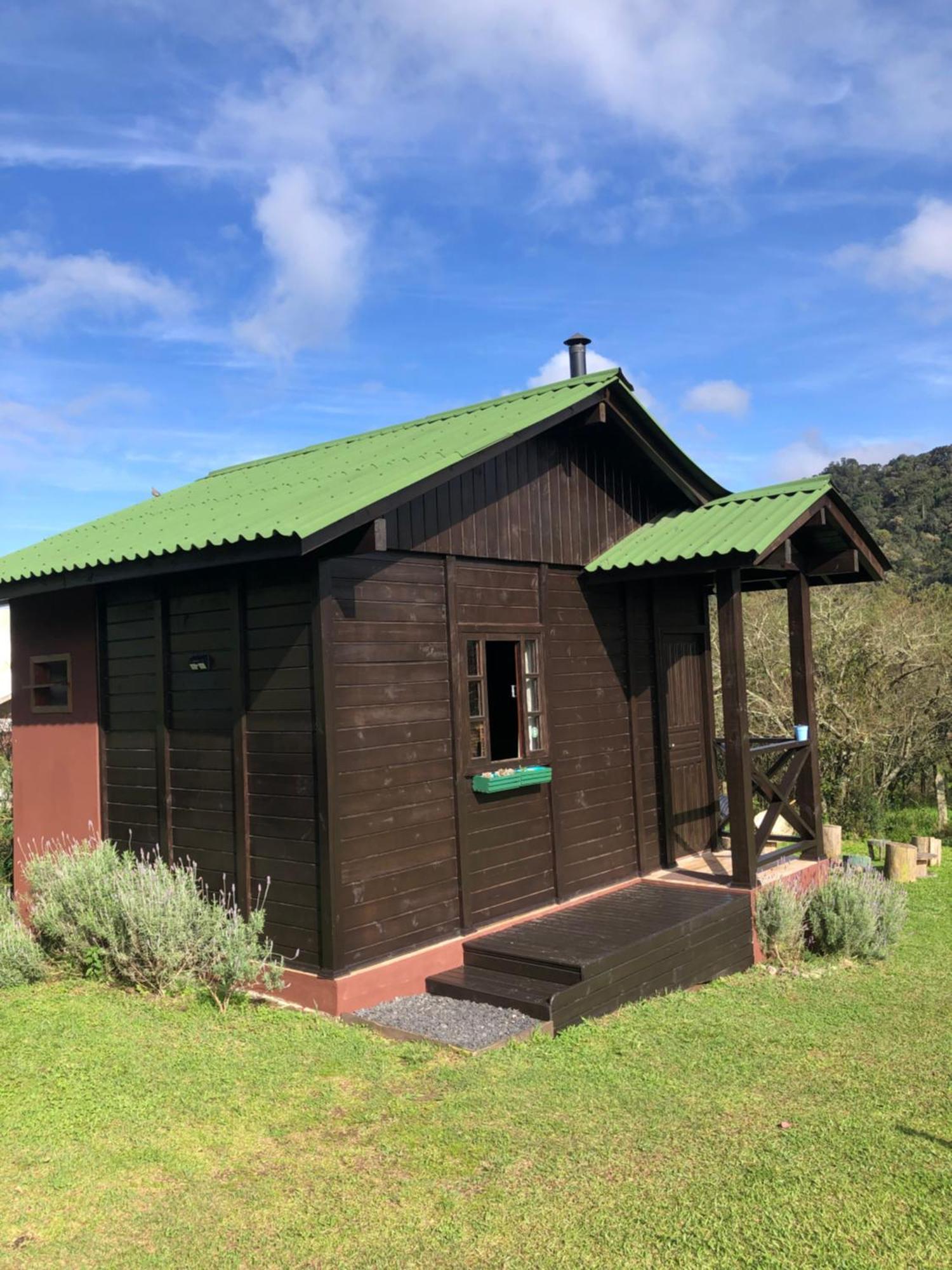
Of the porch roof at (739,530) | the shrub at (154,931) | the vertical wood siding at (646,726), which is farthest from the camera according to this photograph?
the vertical wood siding at (646,726)

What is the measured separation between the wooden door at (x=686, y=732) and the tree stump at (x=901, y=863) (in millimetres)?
3335

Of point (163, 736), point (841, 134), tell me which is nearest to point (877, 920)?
point (163, 736)

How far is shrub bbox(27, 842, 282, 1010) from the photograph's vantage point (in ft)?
19.2

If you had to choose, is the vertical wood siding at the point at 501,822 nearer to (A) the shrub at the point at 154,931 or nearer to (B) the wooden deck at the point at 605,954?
(B) the wooden deck at the point at 605,954

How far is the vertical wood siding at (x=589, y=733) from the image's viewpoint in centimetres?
775

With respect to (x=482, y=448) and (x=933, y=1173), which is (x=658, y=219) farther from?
(x=933, y=1173)

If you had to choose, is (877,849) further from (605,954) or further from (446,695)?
Answer: (446,695)

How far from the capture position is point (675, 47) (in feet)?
27.0

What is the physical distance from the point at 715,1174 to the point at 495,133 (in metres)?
10.8

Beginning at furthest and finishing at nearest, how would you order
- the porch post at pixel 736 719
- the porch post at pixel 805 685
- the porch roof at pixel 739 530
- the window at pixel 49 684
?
the porch post at pixel 805 685, the window at pixel 49 684, the porch post at pixel 736 719, the porch roof at pixel 739 530

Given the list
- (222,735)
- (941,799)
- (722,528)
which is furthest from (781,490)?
(941,799)

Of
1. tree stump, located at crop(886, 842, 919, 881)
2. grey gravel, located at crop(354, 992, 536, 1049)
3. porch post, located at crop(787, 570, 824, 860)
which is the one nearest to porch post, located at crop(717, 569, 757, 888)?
porch post, located at crop(787, 570, 824, 860)

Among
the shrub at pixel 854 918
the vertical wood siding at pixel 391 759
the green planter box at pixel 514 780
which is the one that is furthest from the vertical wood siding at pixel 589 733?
the shrub at pixel 854 918

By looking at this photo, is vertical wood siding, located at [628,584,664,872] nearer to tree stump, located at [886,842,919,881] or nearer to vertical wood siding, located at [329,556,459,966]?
vertical wood siding, located at [329,556,459,966]
